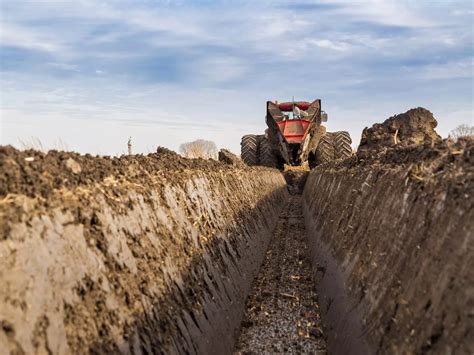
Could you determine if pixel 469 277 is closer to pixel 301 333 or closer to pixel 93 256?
pixel 93 256

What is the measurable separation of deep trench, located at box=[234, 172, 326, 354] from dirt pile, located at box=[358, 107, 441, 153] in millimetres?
4950

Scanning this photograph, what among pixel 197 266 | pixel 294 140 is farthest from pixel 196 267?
pixel 294 140

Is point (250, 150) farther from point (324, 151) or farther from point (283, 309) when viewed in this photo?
point (283, 309)

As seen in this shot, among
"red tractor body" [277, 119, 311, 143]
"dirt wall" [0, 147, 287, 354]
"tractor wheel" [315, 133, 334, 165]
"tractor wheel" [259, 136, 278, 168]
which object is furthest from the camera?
"tractor wheel" [259, 136, 278, 168]

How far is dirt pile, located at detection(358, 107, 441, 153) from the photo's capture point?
12664 mm

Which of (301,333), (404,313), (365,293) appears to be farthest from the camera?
(301,333)

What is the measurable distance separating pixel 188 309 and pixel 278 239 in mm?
7003

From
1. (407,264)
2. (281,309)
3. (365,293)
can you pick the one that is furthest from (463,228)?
(281,309)

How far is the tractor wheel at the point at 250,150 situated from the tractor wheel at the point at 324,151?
2895 mm

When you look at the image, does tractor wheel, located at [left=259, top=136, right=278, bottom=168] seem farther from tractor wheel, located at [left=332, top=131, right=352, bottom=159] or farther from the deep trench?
the deep trench

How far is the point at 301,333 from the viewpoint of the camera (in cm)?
Answer: 491

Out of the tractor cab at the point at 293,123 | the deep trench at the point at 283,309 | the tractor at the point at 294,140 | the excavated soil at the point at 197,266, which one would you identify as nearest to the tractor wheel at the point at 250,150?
the tractor at the point at 294,140

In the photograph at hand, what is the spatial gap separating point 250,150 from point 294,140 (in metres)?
3.96

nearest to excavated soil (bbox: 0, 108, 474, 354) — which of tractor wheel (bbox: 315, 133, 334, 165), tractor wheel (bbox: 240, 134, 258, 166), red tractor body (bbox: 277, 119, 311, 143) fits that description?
red tractor body (bbox: 277, 119, 311, 143)
